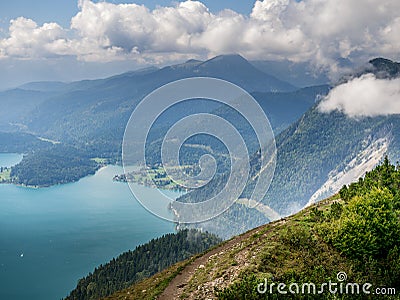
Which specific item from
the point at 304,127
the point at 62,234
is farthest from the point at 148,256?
the point at 304,127

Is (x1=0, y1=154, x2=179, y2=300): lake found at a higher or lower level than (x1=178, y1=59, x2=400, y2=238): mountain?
lower

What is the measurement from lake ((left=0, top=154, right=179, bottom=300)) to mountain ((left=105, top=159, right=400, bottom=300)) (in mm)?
56368

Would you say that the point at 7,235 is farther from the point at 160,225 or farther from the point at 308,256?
the point at 308,256

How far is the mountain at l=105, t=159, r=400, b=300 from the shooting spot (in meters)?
12.4

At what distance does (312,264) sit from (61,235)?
9350cm

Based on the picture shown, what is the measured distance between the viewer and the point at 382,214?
1467cm

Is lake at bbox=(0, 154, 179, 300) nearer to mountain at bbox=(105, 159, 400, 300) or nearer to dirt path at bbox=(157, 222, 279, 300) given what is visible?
dirt path at bbox=(157, 222, 279, 300)

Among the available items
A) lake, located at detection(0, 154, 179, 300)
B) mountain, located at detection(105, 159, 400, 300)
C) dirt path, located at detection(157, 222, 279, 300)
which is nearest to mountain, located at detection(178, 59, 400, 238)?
lake, located at detection(0, 154, 179, 300)

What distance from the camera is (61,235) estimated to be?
318ft

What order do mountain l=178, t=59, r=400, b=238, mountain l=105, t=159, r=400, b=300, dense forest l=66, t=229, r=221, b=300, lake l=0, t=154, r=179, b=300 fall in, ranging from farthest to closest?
mountain l=178, t=59, r=400, b=238
lake l=0, t=154, r=179, b=300
dense forest l=66, t=229, r=221, b=300
mountain l=105, t=159, r=400, b=300

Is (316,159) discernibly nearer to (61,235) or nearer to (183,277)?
(61,235)

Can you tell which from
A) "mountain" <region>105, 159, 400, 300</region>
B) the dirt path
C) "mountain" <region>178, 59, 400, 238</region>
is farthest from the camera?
"mountain" <region>178, 59, 400, 238</region>

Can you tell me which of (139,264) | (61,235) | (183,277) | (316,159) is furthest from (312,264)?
(316,159)

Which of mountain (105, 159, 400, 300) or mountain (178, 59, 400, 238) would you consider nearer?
mountain (105, 159, 400, 300)
